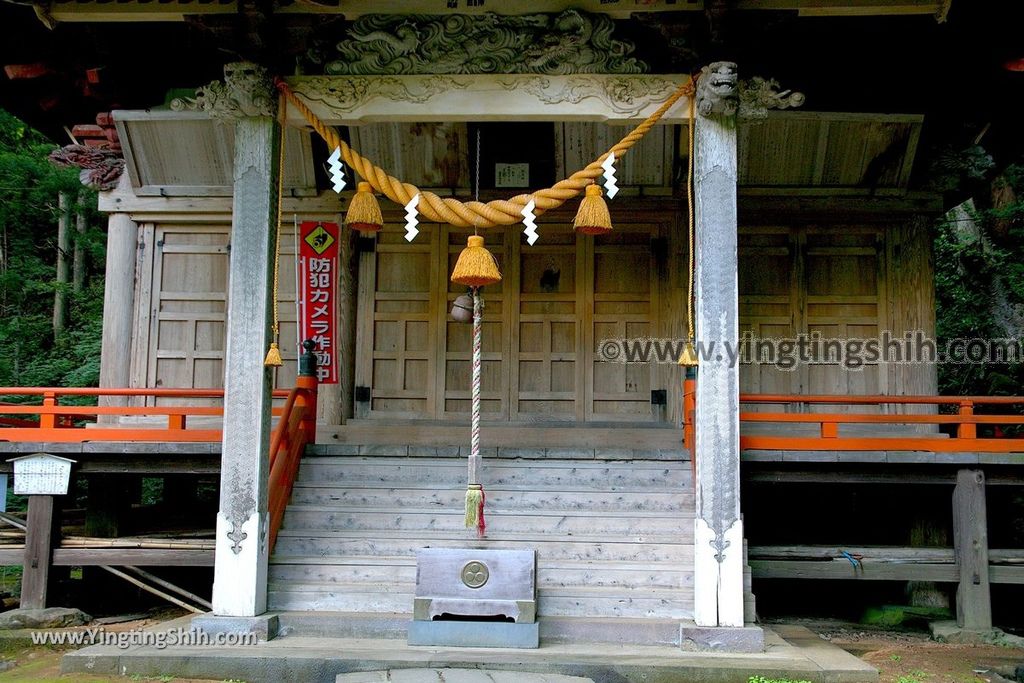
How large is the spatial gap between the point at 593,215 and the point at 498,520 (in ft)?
Result: 8.31

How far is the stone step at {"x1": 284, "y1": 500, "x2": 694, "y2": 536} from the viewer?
711 centimetres

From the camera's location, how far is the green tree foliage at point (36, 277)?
17.7m

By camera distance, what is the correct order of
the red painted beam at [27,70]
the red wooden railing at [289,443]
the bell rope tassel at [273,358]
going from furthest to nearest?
the red painted beam at [27,70]
the red wooden railing at [289,443]
the bell rope tassel at [273,358]


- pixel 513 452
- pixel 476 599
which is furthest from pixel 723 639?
pixel 513 452

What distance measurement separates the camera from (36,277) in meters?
19.7

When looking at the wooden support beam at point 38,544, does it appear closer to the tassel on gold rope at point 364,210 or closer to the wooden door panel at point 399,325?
the wooden door panel at point 399,325

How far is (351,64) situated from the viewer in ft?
22.5

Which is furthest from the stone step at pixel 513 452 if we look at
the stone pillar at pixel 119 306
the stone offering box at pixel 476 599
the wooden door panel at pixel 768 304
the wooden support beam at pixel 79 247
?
the wooden support beam at pixel 79 247

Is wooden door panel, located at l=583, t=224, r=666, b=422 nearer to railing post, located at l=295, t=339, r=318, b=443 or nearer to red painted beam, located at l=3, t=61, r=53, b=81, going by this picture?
railing post, located at l=295, t=339, r=318, b=443

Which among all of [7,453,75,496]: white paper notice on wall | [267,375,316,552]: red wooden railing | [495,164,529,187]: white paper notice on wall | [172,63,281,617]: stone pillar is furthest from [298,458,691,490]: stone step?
[495,164,529,187]: white paper notice on wall

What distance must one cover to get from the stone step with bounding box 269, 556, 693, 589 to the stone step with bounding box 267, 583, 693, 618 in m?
0.07

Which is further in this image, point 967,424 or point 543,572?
point 967,424

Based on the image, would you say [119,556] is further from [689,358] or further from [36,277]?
[36,277]

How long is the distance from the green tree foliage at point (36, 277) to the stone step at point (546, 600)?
480 inches
